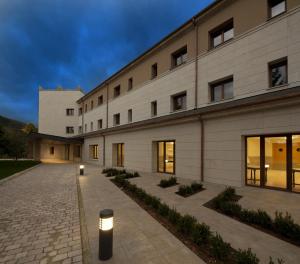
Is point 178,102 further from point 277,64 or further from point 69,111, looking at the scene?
point 69,111

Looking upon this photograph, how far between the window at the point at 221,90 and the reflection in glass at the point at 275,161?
3173mm

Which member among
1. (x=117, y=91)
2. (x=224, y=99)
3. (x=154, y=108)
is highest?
(x=117, y=91)

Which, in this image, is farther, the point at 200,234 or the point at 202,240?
the point at 200,234

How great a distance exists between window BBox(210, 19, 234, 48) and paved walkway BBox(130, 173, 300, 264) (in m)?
8.11

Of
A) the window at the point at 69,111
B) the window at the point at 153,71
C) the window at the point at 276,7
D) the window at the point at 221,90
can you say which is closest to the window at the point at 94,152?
the window at the point at 69,111

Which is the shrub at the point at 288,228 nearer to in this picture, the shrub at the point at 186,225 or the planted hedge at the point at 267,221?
the planted hedge at the point at 267,221

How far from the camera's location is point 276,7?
8.88 meters

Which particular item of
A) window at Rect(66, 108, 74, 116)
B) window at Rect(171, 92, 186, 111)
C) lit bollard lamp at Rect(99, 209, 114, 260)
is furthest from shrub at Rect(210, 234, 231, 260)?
window at Rect(66, 108, 74, 116)

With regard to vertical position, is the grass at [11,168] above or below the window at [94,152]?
below

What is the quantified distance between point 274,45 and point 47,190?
40.5 feet

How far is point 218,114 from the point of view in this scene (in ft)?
32.4

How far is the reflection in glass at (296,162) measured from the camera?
7766mm

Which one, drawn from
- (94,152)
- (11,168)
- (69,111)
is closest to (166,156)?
(94,152)

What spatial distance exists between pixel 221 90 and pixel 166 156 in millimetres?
5818
